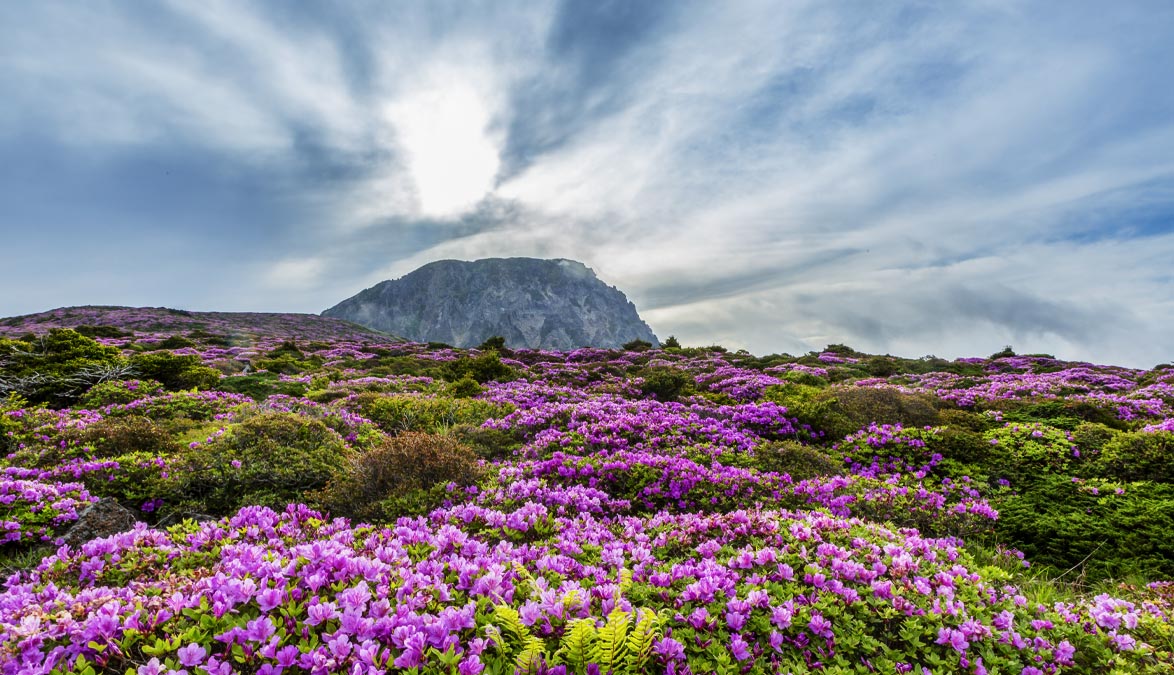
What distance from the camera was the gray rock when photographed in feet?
18.2

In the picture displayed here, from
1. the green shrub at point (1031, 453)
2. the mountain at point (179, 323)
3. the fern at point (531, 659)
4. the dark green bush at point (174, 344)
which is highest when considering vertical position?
the mountain at point (179, 323)

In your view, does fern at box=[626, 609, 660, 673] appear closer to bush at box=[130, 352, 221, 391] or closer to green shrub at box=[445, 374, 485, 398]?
green shrub at box=[445, 374, 485, 398]

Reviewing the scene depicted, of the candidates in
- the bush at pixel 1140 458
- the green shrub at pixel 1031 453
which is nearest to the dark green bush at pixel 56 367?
the green shrub at pixel 1031 453

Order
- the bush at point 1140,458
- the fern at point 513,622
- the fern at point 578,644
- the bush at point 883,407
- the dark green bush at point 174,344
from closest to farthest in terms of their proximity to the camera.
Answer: the fern at point 578,644 < the fern at point 513,622 < the bush at point 1140,458 < the bush at point 883,407 < the dark green bush at point 174,344

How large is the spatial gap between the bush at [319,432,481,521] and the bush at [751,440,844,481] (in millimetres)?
5149

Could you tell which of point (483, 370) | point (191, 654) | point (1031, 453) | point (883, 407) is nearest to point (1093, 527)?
point (1031, 453)

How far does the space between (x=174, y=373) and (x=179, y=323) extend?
42.1 metres

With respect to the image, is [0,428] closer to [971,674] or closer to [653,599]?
[653,599]

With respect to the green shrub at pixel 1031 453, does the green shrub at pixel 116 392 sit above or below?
above

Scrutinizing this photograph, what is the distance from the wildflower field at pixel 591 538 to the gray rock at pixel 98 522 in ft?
0.52

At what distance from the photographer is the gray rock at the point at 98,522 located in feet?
18.2

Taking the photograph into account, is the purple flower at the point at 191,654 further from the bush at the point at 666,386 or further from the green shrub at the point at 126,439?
the bush at the point at 666,386

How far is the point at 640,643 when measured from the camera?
2.82 metres

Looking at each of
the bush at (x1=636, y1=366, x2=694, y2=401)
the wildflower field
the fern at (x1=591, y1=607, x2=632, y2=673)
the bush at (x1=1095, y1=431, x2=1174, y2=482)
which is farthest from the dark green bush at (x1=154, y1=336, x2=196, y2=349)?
the bush at (x1=1095, y1=431, x2=1174, y2=482)
